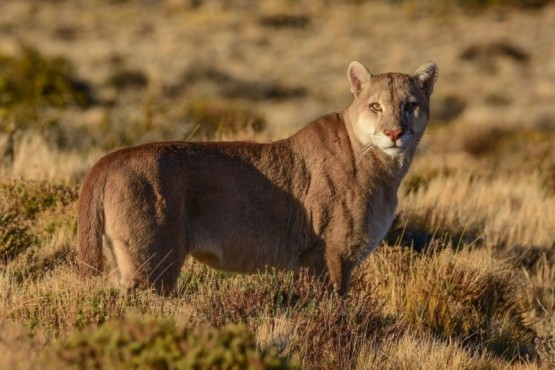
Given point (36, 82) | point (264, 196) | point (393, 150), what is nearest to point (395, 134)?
point (393, 150)

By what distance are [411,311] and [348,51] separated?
37524 millimetres

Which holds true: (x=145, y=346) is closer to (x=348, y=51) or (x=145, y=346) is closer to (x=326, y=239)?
(x=326, y=239)

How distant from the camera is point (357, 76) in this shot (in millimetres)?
→ 7410

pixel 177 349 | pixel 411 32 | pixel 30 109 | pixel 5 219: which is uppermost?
pixel 177 349

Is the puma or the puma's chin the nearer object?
the puma

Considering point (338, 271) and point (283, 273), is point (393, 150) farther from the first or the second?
point (283, 273)

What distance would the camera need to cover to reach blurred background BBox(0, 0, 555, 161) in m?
17.2

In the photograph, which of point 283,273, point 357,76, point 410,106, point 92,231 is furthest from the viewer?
point 357,76

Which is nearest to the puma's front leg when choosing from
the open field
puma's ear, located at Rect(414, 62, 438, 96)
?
the open field

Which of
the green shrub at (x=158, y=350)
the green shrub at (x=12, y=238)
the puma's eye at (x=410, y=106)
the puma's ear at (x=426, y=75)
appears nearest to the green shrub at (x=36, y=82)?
the green shrub at (x=12, y=238)

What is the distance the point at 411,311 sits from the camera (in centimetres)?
772

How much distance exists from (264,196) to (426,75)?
1688mm

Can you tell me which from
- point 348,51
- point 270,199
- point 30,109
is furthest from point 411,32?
point 270,199

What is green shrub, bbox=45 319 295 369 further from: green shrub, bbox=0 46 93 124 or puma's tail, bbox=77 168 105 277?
green shrub, bbox=0 46 93 124
